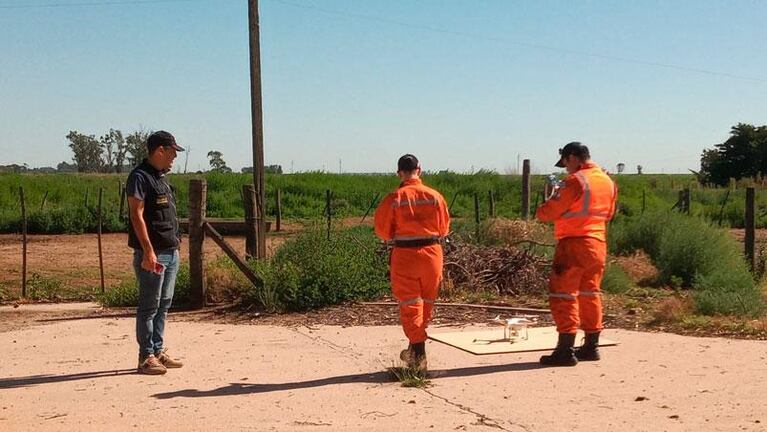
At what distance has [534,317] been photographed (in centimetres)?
1047

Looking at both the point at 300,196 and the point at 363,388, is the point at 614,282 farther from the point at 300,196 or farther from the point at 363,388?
the point at 300,196

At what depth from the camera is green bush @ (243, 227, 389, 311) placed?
10982 mm

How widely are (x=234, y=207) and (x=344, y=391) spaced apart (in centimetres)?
3198

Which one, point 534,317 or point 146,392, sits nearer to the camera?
point 146,392

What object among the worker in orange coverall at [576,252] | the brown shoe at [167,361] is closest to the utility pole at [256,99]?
the brown shoe at [167,361]

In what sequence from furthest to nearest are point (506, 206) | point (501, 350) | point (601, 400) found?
point (506, 206)
point (501, 350)
point (601, 400)

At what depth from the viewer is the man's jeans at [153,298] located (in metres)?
7.55

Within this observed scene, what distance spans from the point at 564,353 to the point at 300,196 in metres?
34.0

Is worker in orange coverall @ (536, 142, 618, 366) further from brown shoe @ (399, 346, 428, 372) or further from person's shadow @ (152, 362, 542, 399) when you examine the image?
brown shoe @ (399, 346, 428, 372)

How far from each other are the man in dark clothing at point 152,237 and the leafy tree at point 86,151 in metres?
67.4

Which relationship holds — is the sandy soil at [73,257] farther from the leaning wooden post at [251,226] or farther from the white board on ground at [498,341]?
the white board on ground at [498,341]

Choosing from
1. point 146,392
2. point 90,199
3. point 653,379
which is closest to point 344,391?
point 146,392

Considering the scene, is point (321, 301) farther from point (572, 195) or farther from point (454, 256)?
point (572, 195)

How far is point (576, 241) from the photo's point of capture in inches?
307
